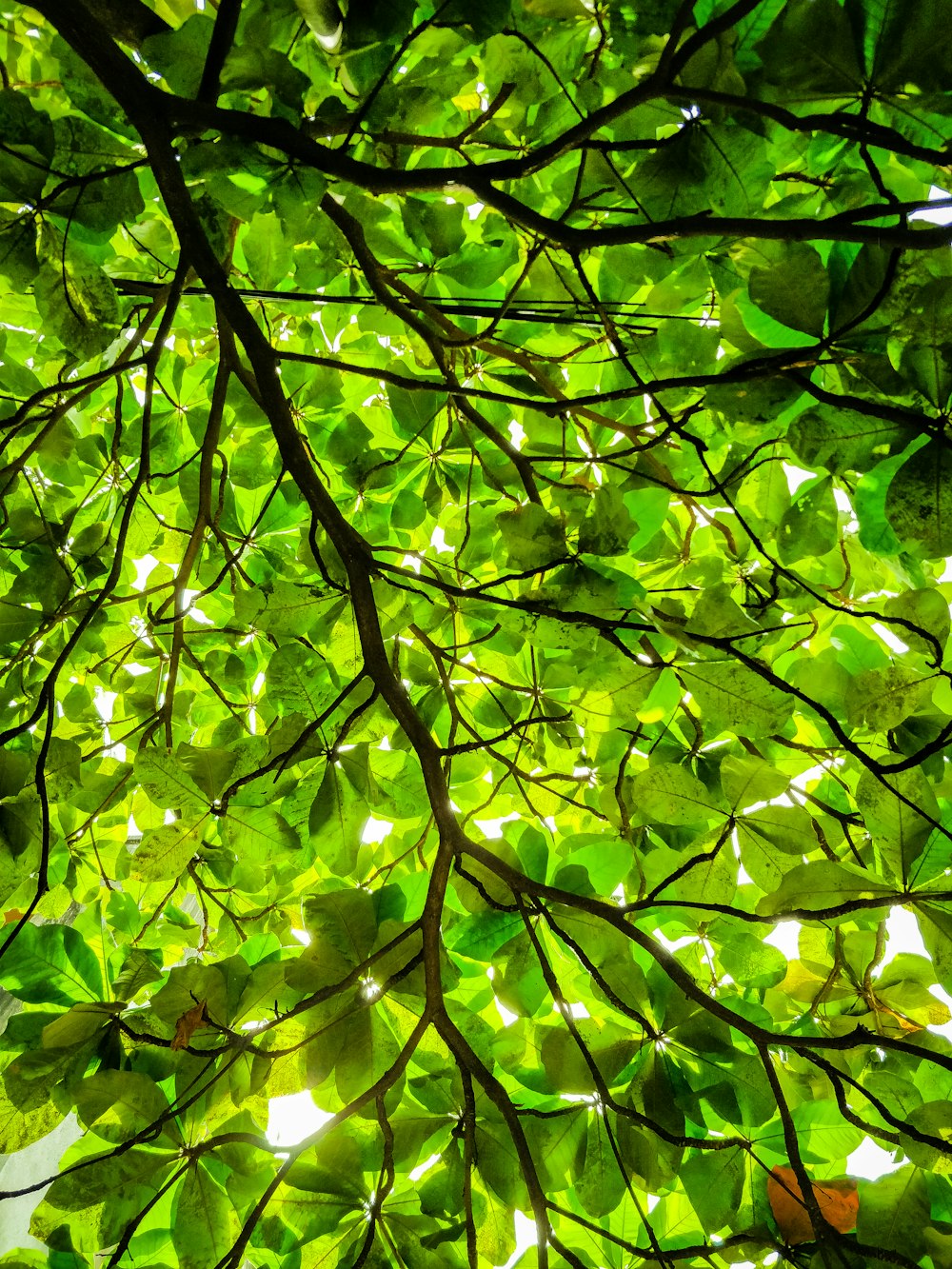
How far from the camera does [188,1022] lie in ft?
2.62

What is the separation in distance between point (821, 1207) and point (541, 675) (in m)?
0.73

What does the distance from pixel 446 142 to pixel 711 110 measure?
0.25 m

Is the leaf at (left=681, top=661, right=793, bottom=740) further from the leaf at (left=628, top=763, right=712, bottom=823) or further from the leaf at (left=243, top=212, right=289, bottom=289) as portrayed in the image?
the leaf at (left=243, top=212, right=289, bottom=289)

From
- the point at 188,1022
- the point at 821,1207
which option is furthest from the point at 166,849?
the point at 821,1207

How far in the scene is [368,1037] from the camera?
2.68 feet

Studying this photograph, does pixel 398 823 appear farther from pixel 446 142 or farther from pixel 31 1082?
pixel 446 142

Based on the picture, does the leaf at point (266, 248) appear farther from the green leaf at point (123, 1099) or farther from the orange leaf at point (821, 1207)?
the orange leaf at point (821, 1207)

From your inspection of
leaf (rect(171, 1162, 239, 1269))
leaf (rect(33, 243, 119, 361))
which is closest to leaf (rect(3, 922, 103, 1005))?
leaf (rect(171, 1162, 239, 1269))

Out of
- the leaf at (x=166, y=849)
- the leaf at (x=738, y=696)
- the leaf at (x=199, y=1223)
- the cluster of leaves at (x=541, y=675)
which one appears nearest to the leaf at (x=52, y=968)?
the cluster of leaves at (x=541, y=675)

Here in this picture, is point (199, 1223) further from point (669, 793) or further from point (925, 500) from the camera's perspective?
point (925, 500)

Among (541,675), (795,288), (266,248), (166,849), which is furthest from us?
(541,675)

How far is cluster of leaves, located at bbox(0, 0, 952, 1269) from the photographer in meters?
0.67

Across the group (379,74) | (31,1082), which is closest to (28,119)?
(379,74)

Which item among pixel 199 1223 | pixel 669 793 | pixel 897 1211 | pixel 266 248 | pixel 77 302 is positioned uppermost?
pixel 266 248
